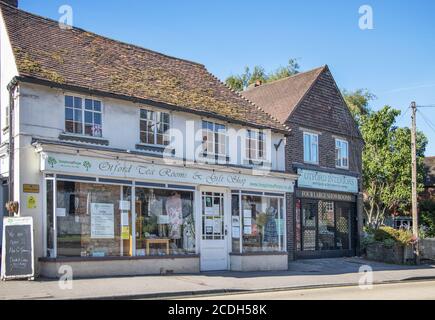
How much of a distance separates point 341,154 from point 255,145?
23.9ft

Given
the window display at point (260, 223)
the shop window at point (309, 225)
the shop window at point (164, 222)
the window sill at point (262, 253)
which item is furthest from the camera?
the shop window at point (309, 225)

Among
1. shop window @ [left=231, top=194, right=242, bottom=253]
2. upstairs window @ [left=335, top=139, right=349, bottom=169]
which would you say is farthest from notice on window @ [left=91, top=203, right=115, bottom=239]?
upstairs window @ [left=335, top=139, right=349, bottom=169]

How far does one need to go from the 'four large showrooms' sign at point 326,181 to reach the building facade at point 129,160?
→ 231 centimetres

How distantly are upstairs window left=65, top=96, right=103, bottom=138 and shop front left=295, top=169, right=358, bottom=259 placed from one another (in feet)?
34.4

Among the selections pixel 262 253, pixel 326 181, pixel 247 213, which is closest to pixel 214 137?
pixel 247 213

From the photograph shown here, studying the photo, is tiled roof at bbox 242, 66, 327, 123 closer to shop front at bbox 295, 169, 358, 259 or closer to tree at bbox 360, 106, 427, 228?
shop front at bbox 295, 169, 358, 259

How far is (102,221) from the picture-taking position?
52.6 feet

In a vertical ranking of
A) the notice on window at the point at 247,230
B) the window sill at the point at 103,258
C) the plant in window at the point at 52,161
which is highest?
the plant in window at the point at 52,161

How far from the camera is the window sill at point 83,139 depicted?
15754 millimetres

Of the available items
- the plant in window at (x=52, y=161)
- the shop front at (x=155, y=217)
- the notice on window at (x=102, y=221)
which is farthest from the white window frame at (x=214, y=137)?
the plant in window at (x=52, y=161)

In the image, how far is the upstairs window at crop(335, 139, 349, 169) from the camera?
87.0 feet

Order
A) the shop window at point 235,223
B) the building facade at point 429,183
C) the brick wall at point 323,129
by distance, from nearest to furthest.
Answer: the shop window at point 235,223, the brick wall at point 323,129, the building facade at point 429,183

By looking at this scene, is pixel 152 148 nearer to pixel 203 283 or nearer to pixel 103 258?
pixel 103 258

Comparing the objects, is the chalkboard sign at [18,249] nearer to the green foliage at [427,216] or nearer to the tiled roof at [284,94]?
the tiled roof at [284,94]
